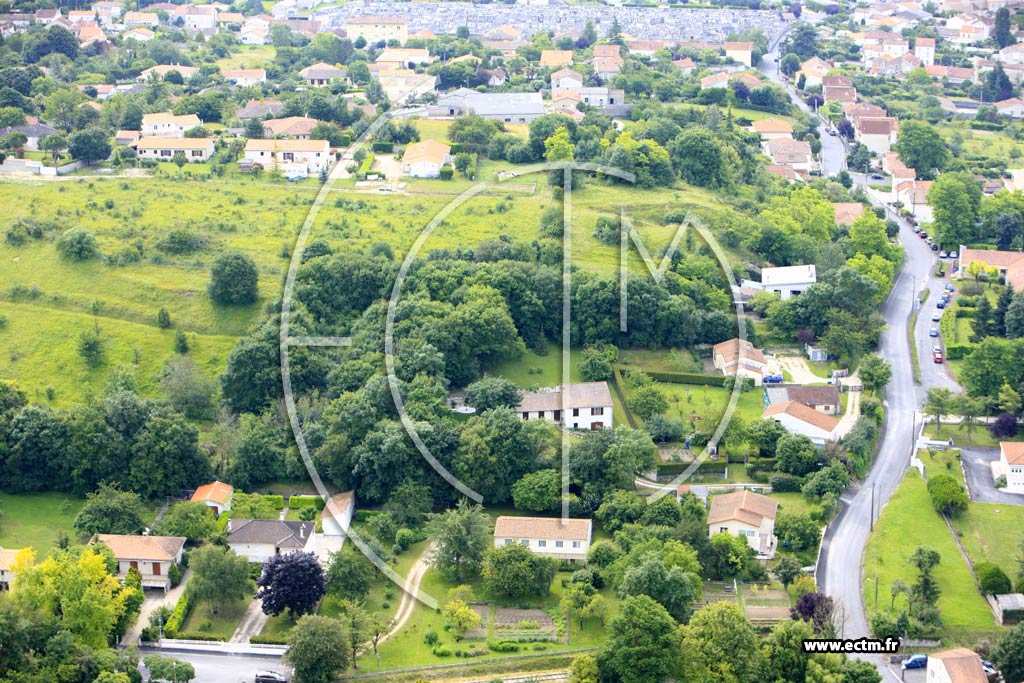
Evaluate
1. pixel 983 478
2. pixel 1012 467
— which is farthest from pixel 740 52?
pixel 1012 467

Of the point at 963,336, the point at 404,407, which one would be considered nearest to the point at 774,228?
the point at 963,336

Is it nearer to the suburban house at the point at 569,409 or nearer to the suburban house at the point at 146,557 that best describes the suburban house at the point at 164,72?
the suburban house at the point at 569,409

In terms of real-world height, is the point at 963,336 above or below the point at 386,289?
below

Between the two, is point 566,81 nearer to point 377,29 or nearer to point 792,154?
point 792,154

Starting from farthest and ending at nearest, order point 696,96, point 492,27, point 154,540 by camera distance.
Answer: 1. point 492,27
2. point 696,96
3. point 154,540

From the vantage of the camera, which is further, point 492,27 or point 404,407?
point 492,27

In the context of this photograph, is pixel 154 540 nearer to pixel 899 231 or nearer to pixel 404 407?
pixel 404 407

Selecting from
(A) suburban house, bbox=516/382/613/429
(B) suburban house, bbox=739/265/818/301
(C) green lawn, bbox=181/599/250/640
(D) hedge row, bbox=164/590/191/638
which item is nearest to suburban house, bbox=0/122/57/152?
(A) suburban house, bbox=516/382/613/429
